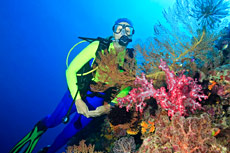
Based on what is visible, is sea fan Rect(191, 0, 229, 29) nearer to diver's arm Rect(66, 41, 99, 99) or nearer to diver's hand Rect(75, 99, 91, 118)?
diver's arm Rect(66, 41, 99, 99)

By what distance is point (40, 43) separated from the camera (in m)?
90.6

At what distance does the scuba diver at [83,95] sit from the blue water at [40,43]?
2259 inches

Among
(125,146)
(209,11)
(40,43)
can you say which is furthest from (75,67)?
(40,43)

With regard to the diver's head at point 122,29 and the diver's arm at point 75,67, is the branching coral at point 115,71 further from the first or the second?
the diver's head at point 122,29

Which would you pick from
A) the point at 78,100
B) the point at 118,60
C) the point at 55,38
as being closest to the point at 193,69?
the point at 118,60

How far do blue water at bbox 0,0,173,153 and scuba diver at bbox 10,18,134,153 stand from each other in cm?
5737

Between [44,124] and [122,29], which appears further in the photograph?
[44,124]

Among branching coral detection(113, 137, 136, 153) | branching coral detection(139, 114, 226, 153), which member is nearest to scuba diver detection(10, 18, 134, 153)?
branching coral detection(113, 137, 136, 153)

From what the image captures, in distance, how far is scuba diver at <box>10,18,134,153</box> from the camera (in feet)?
13.4

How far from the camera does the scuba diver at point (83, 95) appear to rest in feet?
13.4

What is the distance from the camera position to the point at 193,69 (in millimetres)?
3098

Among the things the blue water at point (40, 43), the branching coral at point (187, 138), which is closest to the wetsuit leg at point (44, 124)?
the branching coral at point (187, 138)

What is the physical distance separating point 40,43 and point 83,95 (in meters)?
102

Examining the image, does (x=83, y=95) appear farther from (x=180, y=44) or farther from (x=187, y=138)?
(x=187, y=138)
